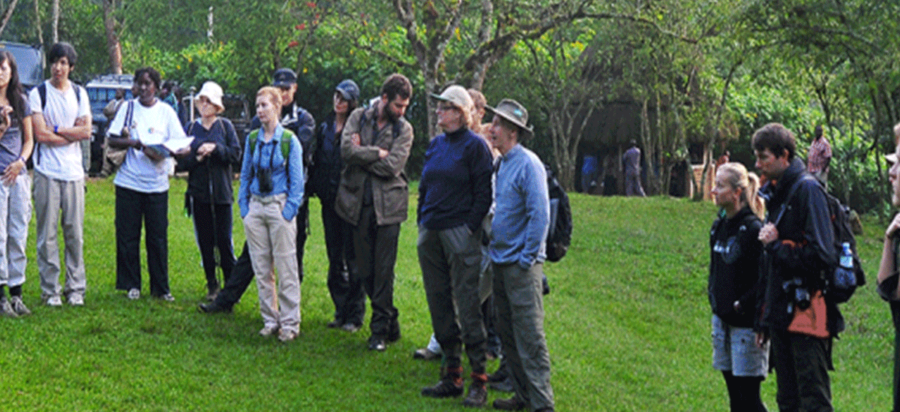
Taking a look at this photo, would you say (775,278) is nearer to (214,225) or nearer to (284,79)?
(284,79)

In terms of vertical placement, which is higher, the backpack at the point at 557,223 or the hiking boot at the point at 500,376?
the backpack at the point at 557,223

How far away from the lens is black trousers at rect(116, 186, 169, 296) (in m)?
10.1

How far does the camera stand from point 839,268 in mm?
5898

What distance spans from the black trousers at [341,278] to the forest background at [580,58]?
804 cm

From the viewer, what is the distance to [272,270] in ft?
30.9

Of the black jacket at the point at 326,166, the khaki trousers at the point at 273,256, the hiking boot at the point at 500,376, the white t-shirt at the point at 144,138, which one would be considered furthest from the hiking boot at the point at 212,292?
the hiking boot at the point at 500,376

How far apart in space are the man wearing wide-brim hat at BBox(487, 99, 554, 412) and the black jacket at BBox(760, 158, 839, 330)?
1.51m

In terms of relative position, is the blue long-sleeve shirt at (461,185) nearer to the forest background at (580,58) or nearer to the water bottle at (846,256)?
the water bottle at (846,256)

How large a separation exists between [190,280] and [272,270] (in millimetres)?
2443

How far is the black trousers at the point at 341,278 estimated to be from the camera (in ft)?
31.8

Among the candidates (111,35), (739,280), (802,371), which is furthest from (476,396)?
(111,35)

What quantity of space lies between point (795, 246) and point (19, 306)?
6.04 metres

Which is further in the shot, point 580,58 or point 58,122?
point 580,58

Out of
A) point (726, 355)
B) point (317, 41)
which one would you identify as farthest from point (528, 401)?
point (317, 41)
